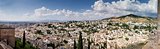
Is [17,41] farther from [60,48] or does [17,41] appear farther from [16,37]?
[60,48]

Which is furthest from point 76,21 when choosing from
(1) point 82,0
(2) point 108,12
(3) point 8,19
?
(3) point 8,19

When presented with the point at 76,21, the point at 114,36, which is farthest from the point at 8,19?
the point at 114,36

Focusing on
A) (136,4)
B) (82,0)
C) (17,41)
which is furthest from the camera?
(136,4)

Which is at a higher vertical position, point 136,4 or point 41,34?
point 136,4

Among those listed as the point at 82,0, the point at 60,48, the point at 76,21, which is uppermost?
the point at 82,0

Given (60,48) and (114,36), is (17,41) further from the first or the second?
(114,36)

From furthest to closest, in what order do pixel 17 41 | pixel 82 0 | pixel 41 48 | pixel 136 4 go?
pixel 136 4
pixel 82 0
pixel 41 48
pixel 17 41

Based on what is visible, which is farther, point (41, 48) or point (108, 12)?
point (108, 12)
